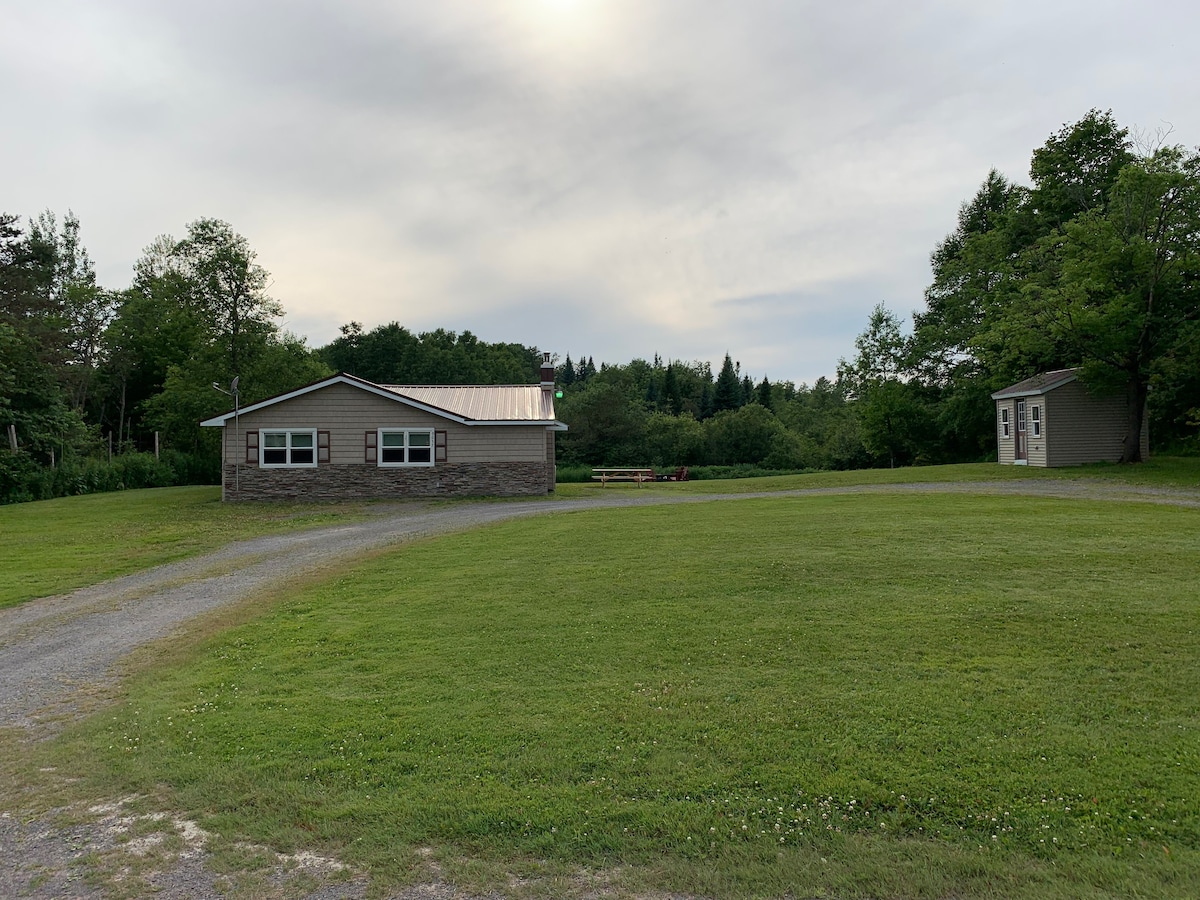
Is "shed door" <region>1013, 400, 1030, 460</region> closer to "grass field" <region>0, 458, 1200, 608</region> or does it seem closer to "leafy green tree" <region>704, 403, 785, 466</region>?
"grass field" <region>0, 458, 1200, 608</region>

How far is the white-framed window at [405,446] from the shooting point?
27.2 meters

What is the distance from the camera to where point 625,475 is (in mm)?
39844

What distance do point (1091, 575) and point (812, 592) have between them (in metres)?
3.59

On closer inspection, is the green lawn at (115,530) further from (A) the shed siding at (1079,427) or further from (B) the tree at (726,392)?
(B) the tree at (726,392)

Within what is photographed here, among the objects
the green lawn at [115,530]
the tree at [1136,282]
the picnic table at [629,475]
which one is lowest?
the green lawn at [115,530]

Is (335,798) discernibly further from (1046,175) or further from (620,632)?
(1046,175)

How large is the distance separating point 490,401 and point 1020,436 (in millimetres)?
21229

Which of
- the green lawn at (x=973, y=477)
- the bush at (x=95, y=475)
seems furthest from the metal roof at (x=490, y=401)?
the bush at (x=95, y=475)

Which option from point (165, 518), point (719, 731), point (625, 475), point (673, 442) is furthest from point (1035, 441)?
point (673, 442)

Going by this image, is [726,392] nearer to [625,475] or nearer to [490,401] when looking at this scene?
[625,475]

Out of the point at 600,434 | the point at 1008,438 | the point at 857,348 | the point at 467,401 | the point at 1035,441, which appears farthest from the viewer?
the point at 600,434

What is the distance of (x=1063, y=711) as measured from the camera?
5699 millimetres

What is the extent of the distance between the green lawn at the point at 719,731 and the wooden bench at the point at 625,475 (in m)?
25.0

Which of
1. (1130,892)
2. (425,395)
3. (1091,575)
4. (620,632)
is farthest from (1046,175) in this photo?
(1130,892)
